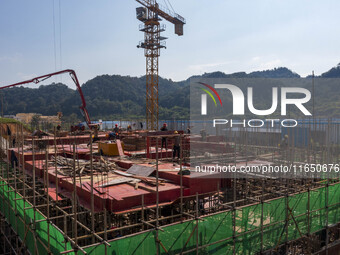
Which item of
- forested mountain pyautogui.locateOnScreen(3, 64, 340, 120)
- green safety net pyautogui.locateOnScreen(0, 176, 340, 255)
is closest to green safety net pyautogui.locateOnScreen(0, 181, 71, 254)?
green safety net pyautogui.locateOnScreen(0, 176, 340, 255)

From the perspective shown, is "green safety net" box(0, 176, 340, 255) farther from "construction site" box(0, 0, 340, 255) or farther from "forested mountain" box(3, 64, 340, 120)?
"forested mountain" box(3, 64, 340, 120)

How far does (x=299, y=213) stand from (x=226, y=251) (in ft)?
13.8

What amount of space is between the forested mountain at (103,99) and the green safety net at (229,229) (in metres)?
84.2

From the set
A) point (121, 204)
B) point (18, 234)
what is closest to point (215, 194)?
point (121, 204)

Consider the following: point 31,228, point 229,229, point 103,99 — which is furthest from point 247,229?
point 103,99

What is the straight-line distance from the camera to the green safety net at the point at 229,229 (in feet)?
26.0

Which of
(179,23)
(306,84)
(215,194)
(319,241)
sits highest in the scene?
(179,23)

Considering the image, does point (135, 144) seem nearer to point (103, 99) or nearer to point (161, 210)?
point (161, 210)

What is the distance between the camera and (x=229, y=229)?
971 centimetres

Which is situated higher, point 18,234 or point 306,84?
point 306,84

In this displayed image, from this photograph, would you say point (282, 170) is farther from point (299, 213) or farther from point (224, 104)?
point (224, 104)

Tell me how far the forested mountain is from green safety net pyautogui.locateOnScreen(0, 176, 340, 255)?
8423cm

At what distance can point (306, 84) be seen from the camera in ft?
345

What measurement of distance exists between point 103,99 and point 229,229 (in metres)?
120
